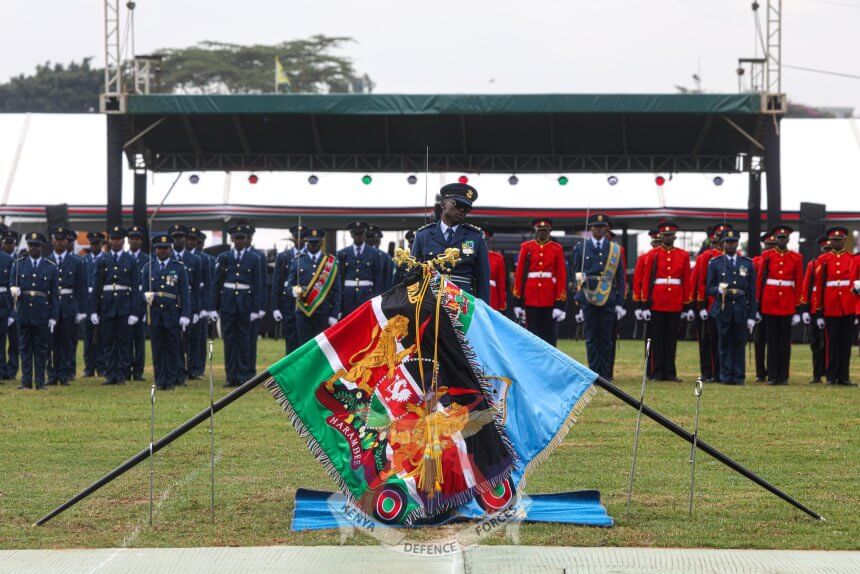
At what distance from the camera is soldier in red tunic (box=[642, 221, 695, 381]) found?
57.9ft

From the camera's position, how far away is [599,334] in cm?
1695

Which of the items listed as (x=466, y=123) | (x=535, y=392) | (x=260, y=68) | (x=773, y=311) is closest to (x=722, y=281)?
(x=773, y=311)

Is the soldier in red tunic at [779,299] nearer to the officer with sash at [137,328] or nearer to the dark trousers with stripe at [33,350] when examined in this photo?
the officer with sash at [137,328]

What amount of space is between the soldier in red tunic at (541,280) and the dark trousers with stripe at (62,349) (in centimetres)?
614

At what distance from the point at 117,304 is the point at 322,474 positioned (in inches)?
344

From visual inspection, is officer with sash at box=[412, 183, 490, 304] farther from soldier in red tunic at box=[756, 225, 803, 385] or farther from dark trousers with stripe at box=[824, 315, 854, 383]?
dark trousers with stripe at box=[824, 315, 854, 383]

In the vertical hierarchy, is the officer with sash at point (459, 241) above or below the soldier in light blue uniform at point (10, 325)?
above

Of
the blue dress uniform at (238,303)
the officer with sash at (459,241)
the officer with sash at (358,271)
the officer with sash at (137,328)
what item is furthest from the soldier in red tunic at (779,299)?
the officer with sash at (459,241)

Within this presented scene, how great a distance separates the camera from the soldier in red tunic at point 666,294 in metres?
17.6

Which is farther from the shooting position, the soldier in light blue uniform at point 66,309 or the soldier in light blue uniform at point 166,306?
the soldier in light blue uniform at point 66,309

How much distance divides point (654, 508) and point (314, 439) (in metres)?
2.24

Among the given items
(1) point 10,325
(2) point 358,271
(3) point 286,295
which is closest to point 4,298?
(1) point 10,325

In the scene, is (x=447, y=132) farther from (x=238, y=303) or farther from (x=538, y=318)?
(x=238, y=303)

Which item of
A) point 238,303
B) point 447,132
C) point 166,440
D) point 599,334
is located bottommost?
point 599,334
